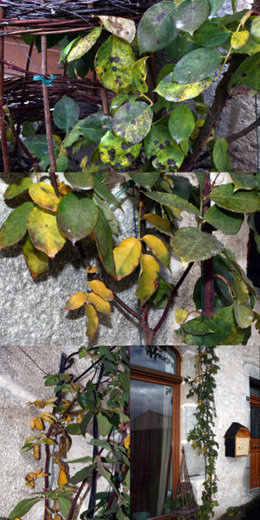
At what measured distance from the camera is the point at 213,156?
80 cm

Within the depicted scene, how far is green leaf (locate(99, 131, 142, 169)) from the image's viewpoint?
745 millimetres

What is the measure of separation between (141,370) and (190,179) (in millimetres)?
357

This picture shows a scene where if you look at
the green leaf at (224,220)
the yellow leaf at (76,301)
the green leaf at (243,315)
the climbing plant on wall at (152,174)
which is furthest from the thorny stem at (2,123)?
the green leaf at (243,315)

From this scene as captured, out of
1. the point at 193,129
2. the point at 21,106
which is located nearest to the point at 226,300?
the point at 193,129

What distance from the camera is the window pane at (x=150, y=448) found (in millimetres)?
662

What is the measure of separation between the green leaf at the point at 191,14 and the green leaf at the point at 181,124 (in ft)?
0.40

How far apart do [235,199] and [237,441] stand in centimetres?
38

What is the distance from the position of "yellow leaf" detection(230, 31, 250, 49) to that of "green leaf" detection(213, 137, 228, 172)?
0.16 m

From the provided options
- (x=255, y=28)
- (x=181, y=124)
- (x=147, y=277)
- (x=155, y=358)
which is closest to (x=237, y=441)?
(x=155, y=358)

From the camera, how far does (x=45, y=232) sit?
713 millimetres

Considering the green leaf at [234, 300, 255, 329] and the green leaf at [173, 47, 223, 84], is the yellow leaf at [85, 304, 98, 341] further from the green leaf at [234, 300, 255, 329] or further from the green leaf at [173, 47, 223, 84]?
the green leaf at [173, 47, 223, 84]

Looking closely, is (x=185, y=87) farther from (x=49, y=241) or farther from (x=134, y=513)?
(x=134, y=513)

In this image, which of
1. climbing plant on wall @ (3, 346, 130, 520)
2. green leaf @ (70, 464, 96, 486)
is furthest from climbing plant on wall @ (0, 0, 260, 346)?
green leaf @ (70, 464, 96, 486)

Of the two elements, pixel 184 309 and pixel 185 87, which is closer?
pixel 185 87
